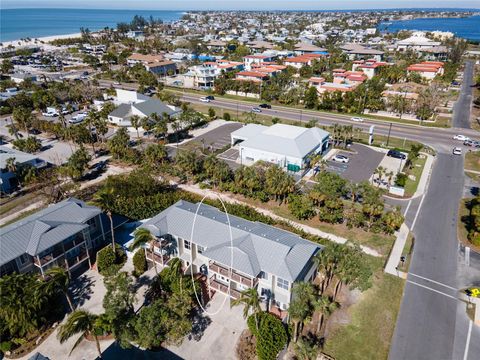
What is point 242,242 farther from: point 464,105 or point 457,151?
point 464,105

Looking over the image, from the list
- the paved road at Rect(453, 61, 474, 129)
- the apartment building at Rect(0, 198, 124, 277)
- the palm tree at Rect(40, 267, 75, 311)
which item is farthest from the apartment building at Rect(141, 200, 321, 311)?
the paved road at Rect(453, 61, 474, 129)

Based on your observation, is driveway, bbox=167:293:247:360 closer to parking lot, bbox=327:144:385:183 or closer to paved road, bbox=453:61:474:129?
parking lot, bbox=327:144:385:183

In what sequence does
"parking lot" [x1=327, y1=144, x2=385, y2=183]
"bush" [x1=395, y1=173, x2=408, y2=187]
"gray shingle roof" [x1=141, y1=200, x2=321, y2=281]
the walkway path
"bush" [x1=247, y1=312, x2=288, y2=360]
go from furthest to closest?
1. "parking lot" [x1=327, y1=144, x2=385, y2=183]
2. "bush" [x1=395, y1=173, x2=408, y2=187]
3. the walkway path
4. "gray shingle roof" [x1=141, y1=200, x2=321, y2=281]
5. "bush" [x1=247, y1=312, x2=288, y2=360]

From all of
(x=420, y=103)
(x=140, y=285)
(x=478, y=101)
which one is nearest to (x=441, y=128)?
(x=420, y=103)

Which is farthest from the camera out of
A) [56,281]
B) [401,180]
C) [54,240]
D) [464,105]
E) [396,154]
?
[464,105]

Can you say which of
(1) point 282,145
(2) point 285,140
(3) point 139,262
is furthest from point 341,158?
(3) point 139,262

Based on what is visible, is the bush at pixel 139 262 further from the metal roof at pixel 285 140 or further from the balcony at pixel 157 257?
the metal roof at pixel 285 140
